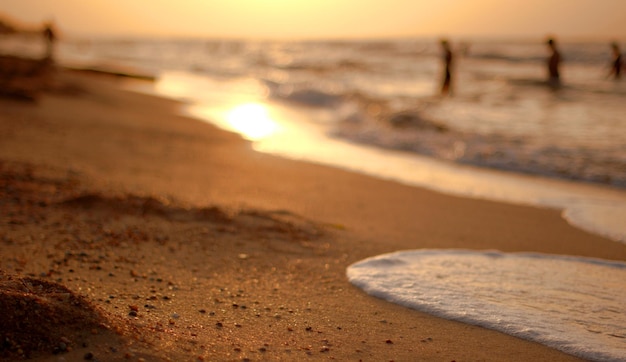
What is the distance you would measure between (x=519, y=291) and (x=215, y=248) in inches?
80.9

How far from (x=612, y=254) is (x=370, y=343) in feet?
8.89

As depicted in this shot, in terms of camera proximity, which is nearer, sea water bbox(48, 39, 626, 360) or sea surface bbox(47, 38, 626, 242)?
sea water bbox(48, 39, 626, 360)

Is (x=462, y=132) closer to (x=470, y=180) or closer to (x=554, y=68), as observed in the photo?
(x=470, y=180)

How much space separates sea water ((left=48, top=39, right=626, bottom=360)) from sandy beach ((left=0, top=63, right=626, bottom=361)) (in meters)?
0.29

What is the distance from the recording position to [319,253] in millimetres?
3834

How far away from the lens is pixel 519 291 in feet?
10.9

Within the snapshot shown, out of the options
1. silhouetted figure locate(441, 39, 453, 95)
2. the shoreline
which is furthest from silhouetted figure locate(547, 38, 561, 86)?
the shoreline

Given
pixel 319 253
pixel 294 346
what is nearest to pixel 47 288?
pixel 294 346

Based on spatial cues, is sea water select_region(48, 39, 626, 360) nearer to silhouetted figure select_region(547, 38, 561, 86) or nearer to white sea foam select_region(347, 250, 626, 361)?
white sea foam select_region(347, 250, 626, 361)

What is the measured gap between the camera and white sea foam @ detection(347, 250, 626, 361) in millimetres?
2768

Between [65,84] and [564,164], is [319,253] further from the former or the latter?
[65,84]

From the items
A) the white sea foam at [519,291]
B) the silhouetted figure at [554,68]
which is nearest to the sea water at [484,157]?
the white sea foam at [519,291]

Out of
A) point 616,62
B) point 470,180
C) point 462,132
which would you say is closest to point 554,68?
point 616,62

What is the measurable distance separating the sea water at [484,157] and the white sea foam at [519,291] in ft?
0.03
